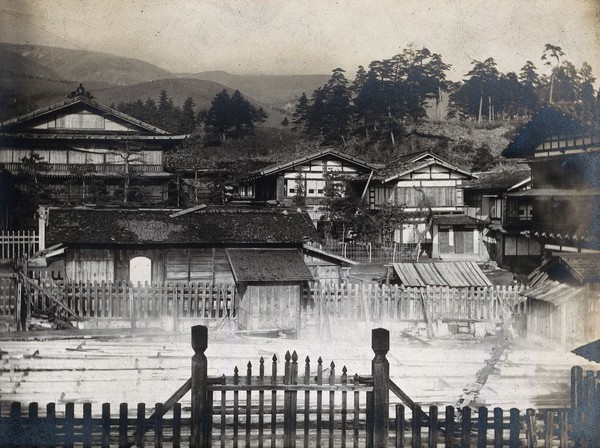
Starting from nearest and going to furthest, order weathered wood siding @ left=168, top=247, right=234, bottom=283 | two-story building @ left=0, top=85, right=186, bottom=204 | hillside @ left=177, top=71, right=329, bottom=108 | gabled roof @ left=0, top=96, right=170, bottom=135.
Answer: gabled roof @ left=0, top=96, right=170, bottom=135
hillside @ left=177, top=71, right=329, bottom=108
two-story building @ left=0, top=85, right=186, bottom=204
weathered wood siding @ left=168, top=247, right=234, bottom=283

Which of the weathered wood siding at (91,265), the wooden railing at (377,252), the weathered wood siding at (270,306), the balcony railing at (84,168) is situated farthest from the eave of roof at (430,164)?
the weathered wood siding at (91,265)

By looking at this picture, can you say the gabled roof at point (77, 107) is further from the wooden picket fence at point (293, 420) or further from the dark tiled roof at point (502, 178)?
the dark tiled roof at point (502, 178)

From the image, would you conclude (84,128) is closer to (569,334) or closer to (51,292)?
(51,292)

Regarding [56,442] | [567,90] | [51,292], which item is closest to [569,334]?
[567,90]

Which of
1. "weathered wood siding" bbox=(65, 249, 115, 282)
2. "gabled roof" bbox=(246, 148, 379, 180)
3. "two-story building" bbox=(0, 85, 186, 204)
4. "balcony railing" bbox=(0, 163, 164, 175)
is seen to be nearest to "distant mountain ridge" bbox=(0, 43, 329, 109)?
"two-story building" bbox=(0, 85, 186, 204)

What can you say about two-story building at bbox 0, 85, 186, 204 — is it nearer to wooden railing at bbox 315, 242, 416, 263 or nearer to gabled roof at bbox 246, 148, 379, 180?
gabled roof at bbox 246, 148, 379, 180
